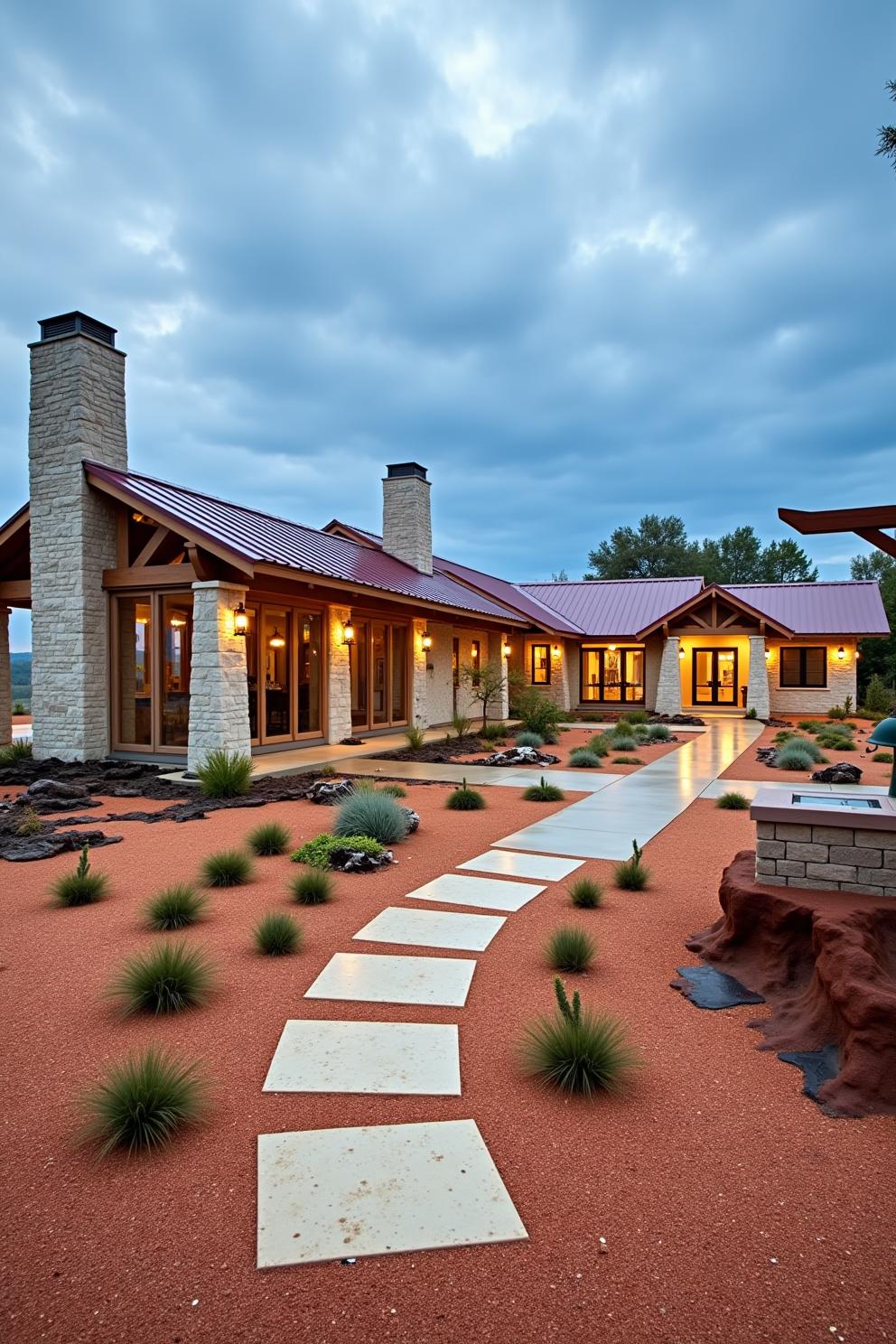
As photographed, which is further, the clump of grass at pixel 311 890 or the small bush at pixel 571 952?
the clump of grass at pixel 311 890

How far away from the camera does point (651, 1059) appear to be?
3.37m

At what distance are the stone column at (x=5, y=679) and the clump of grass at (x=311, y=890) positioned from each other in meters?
11.0

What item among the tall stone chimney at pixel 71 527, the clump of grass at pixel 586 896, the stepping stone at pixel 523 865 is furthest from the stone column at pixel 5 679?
the clump of grass at pixel 586 896

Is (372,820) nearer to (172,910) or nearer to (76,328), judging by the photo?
(172,910)

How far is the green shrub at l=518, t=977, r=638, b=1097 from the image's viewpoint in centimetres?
311

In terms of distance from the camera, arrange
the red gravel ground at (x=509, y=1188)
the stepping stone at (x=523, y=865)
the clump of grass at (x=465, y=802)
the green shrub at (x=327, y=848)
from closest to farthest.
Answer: the red gravel ground at (x=509, y=1188), the stepping stone at (x=523, y=865), the green shrub at (x=327, y=848), the clump of grass at (x=465, y=802)

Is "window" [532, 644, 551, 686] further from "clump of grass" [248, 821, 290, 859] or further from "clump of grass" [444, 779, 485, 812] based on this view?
"clump of grass" [248, 821, 290, 859]

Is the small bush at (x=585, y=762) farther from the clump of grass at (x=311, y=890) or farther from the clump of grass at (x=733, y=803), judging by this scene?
the clump of grass at (x=311, y=890)

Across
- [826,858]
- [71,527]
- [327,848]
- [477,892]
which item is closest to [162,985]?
[477,892]

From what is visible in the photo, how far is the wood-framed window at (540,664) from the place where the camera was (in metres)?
26.9

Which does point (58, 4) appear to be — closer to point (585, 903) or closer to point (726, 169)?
point (726, 169)

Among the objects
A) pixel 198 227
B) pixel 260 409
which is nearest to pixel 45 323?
pixel 198 227

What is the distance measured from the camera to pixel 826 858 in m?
4.42

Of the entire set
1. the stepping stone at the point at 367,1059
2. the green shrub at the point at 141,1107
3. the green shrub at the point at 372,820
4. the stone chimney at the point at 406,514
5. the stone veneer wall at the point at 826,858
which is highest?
the stone chimney at the point at 406,514
